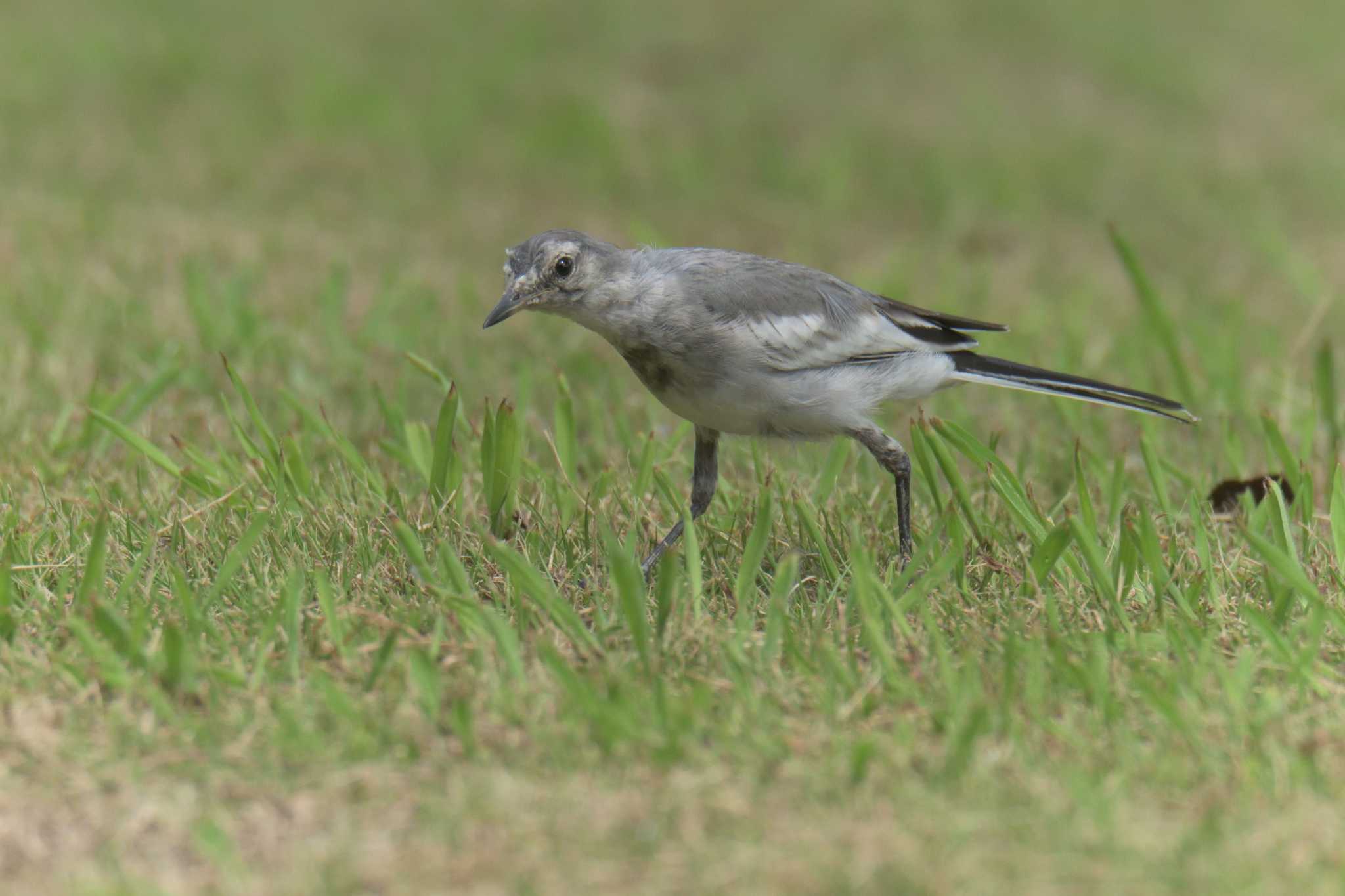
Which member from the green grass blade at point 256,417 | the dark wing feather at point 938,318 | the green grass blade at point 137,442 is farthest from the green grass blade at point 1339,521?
the green grass blade at point 137,442

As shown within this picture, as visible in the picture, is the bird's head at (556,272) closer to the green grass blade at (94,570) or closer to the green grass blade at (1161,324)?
the green grass blade at (94,570)

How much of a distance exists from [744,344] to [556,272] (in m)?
0.51

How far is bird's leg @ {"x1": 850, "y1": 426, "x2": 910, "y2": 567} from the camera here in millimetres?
3902

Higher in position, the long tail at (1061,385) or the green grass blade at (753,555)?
the long tail at (1061,385)

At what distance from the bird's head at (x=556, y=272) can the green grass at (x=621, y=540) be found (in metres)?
0.32

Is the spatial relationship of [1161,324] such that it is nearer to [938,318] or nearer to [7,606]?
[938,318]

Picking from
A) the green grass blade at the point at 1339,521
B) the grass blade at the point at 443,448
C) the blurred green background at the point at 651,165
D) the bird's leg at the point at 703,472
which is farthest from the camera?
the blurred green background at the point at 651,165

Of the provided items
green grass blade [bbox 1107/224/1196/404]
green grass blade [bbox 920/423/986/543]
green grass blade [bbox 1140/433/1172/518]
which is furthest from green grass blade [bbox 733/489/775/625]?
green grass blade [bbox 1107/224/1196/404]

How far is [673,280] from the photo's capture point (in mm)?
3830

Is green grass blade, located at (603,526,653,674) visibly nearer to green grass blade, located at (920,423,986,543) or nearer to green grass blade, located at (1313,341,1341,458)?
green grass blade, located at (920,423,986,543)

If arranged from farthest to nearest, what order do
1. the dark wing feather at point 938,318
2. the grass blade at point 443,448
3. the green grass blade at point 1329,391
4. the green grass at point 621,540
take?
the green grass blade at point 1329,391 → the dark wing feather at point 938,318 → the grass blade at point 443,448 → the green grass at point 621,540

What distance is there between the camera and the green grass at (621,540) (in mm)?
2512

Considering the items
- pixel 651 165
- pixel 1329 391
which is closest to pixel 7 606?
pixel 1329 391

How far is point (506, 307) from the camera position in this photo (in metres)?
3.67
